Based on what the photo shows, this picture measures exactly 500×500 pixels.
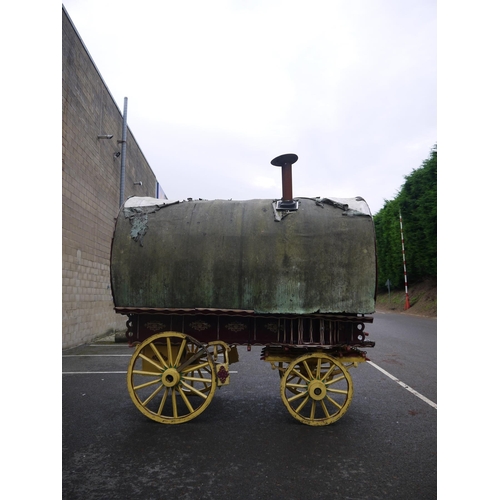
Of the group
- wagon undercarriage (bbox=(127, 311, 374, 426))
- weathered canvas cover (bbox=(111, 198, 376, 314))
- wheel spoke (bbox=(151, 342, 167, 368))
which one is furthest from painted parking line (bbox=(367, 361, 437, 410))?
wheel spoke (bbox=(151, 342, 167, 368))

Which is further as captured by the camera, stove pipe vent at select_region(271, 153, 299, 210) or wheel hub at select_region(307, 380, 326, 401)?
stove pipe vent at select_region(271, 153, 299, 210)

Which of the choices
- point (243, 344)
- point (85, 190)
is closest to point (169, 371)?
point (243, 344)

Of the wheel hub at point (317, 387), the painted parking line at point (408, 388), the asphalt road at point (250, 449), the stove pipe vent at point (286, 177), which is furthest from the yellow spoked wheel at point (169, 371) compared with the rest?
the painted parking line at point (408, 388)

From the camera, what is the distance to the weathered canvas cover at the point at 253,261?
457 centimetres

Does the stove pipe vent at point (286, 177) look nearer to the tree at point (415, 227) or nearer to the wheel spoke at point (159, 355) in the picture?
the wheel spoke at point (159, 355)

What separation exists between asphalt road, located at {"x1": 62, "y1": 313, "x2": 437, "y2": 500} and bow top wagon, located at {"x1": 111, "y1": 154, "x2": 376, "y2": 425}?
1.27 ft

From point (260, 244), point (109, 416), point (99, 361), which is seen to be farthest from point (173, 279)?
point (99, 361)

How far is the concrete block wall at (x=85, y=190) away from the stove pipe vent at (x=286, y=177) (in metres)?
6.28

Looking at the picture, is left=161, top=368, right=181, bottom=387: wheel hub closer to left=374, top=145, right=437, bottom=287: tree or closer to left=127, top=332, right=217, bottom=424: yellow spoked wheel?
left=127, top=332, right=217, bottom=424: yellow spoked wheel

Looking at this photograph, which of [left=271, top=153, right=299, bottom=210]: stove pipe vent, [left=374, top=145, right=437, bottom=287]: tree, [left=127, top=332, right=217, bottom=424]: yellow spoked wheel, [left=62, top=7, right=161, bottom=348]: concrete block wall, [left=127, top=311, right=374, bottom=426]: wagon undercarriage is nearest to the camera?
[left=127, top=332, right=217, bottom=424]: yellow spoked wheel

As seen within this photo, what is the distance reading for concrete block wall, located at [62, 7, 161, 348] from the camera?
915 centimetres

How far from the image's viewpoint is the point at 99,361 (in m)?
8.38

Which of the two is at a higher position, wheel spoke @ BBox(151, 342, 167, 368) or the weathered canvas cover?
the weathered canvas cover

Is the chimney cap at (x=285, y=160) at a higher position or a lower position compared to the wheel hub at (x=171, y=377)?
higher
